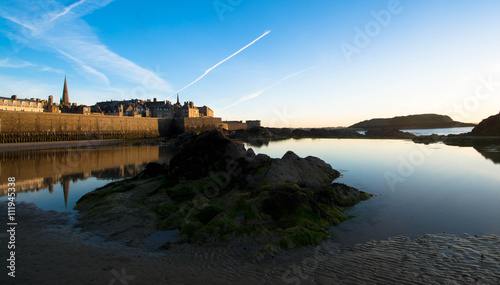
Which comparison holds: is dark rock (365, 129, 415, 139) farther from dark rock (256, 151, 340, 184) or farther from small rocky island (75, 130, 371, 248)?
small rocky island (75, 130, 371, 248)

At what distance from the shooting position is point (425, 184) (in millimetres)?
14562

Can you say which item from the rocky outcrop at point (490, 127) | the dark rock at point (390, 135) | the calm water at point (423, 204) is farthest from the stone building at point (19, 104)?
the rocky outcrop at point (490, 127)

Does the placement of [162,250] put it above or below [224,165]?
below

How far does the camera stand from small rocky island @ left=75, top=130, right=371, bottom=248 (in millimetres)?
7148

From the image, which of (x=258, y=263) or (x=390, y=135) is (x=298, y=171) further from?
(x=390, y=135)

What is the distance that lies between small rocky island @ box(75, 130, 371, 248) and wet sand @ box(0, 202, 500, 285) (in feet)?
2.24

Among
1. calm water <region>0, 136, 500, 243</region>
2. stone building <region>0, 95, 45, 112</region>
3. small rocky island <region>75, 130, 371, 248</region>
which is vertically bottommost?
calm water <region>0, 136, 500, 243</region>

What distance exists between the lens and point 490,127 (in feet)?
172

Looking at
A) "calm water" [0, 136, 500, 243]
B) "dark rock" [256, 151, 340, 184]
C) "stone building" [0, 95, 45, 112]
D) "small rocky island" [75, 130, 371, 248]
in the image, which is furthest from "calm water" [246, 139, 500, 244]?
"stone building" [0, 95, 45, 112]

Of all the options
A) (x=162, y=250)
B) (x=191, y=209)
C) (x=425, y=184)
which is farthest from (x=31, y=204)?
(x=425, y=184)

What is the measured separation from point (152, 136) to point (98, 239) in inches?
2951

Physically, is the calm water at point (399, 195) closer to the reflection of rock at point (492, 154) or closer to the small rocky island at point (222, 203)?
the small rocky island at point (222, 203)

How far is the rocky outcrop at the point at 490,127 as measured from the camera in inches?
2004

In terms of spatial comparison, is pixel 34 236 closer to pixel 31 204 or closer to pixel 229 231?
pixel 31 204
